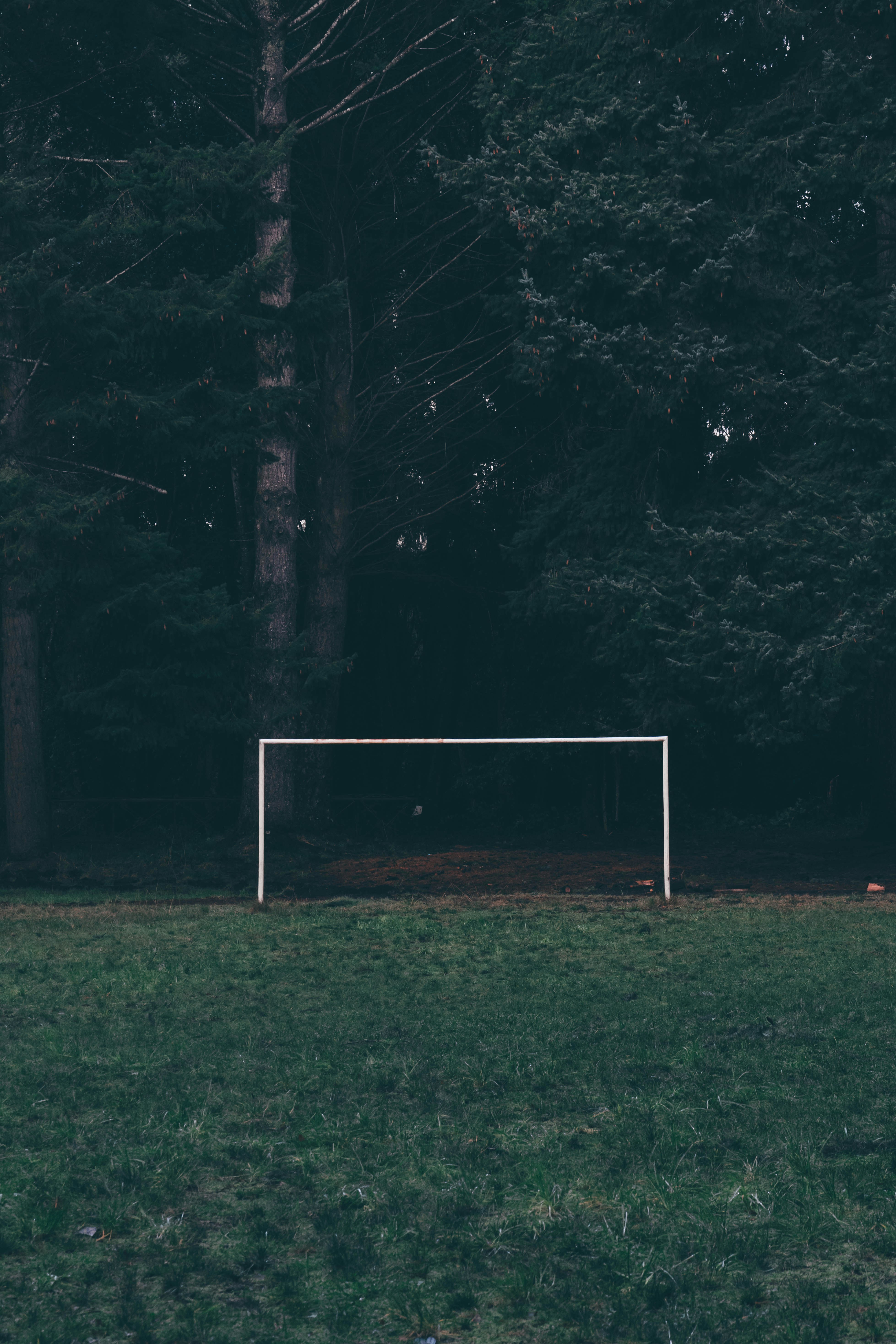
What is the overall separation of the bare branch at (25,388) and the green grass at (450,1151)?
30.9 ft

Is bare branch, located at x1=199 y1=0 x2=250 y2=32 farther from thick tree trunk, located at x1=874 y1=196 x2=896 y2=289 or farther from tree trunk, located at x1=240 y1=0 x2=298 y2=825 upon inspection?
thick tree trunk, located at x1=874 y1=196 x2=896 y2=289

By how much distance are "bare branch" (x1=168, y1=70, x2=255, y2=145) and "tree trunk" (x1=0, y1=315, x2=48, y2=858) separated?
15.8 ft

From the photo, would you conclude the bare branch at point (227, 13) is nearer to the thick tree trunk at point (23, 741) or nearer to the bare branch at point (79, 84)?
the bare branch at point (79, 84)

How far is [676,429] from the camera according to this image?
18797 mm

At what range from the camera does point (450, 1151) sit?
544cm

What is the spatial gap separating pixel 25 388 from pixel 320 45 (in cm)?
700

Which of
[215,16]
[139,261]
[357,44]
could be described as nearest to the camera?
[139,261]

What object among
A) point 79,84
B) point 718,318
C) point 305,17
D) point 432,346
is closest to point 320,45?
point 305,17

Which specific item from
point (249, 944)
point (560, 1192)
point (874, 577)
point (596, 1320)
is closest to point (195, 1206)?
point (560, 1192)

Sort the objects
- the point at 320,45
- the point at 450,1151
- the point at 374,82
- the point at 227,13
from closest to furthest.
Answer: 1. the point at 450,1151
2. the point at 227,13
3. the point at 320,45
4. the point at 374,82

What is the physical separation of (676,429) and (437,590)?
7.45 m

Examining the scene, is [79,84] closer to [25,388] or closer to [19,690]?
[25,388]

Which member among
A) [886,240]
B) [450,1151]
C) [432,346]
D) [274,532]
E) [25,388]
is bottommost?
[450,1151]

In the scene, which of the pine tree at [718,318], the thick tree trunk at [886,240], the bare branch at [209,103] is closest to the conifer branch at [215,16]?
the bare branch at [209,103]
